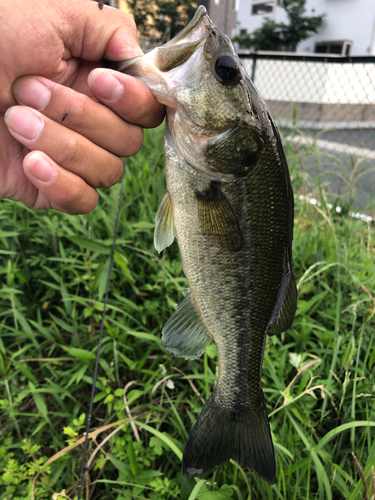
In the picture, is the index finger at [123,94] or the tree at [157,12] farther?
the tree at [157,12]

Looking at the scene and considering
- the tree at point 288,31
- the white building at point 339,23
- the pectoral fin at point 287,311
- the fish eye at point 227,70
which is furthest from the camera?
the tree at point 288,31

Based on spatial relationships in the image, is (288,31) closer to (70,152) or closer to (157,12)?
(157,12)

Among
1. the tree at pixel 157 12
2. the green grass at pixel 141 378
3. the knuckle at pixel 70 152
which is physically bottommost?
the green grass at pixel 141 378

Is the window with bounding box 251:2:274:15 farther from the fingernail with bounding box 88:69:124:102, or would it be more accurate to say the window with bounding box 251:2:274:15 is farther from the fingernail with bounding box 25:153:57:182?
the fingernail with bounding box 25:153:57:182

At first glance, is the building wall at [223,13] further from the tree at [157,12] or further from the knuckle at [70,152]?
the knuckle at [70,152]

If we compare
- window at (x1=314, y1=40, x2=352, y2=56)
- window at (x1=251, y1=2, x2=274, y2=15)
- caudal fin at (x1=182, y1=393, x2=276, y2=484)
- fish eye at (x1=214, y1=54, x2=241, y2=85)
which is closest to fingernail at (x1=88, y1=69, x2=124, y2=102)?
fish eye at (x1=214, y1=54, x2=241, y2=85)

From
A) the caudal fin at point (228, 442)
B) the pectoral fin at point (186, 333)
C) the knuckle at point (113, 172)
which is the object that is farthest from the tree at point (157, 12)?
the caudal fin at point (228, 442)

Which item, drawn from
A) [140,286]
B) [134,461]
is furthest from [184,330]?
[140,286]
